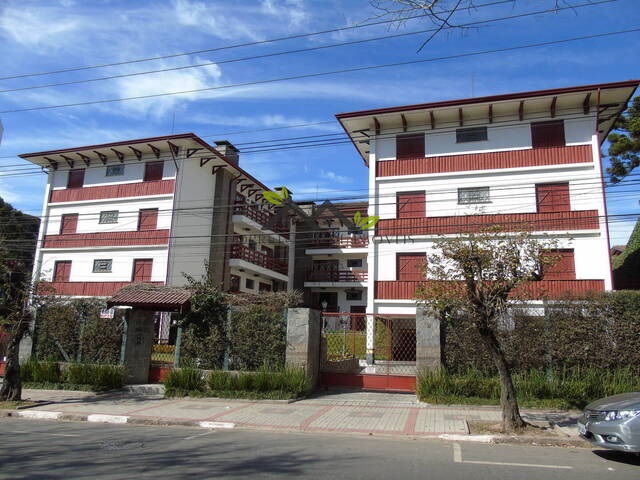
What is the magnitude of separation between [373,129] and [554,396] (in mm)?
18284

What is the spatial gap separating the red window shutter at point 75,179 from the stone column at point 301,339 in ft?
81.5

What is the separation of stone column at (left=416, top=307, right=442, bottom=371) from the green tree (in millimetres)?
15786

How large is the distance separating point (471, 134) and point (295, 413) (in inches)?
745

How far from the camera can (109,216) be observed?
30438 millimetres

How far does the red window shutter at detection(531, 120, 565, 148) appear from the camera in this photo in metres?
23.4

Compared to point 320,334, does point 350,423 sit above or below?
below

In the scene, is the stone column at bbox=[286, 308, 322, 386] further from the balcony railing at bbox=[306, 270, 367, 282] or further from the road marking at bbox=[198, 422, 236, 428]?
the balcony railing at bbox=[306, 270, 367, 282]

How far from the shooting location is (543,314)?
11.1m

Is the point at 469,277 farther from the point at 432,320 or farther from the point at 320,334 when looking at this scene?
the point at 320,334

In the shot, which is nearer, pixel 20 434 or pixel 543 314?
pixel 20 434

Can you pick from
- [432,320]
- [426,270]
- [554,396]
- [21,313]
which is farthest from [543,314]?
[21,313]

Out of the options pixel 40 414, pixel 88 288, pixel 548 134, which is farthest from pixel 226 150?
pixel 40 414

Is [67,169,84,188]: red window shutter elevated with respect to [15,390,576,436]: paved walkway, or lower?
elevated

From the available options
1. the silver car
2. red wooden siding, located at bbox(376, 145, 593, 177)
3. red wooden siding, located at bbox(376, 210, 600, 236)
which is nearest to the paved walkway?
the silver car
